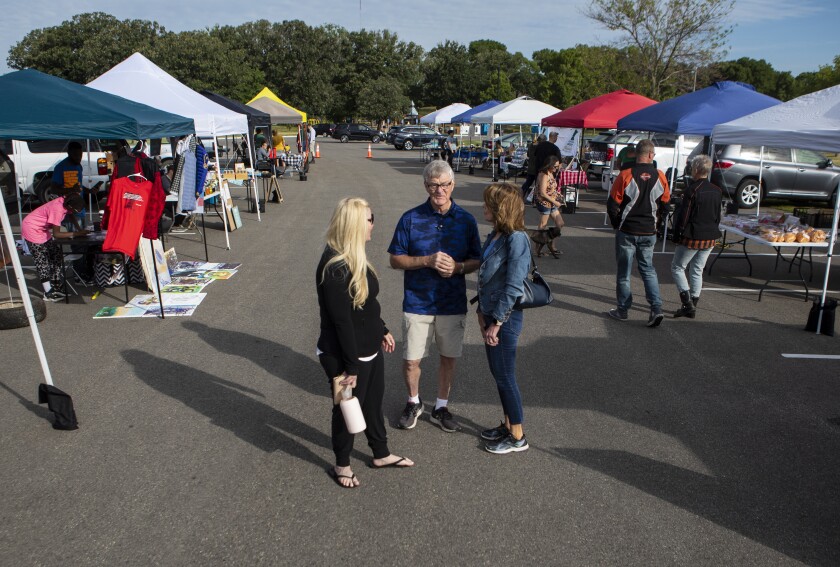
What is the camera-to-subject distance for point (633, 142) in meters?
19.6

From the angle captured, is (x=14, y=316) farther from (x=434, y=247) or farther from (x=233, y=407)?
(x=434, y=247)

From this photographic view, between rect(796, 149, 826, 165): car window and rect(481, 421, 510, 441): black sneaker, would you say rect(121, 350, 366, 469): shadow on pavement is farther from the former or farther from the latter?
rect(796, 149, 826, 165): car window

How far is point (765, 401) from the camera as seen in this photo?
15.9 ft

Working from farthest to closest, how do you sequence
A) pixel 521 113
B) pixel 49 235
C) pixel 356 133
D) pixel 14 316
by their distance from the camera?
pixel 356 133
pixel 521 113
pixel 49 235
pixel 14 316

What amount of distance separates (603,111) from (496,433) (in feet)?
39.7

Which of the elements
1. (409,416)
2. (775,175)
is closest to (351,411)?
(409,416)

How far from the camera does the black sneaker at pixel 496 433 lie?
4113 mm

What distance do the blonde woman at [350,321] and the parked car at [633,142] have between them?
44.4ft

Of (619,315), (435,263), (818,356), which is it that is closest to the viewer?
(435,263)

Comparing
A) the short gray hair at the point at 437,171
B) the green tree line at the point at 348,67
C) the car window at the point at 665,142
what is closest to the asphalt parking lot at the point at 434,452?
the short gray hair at the point at 437,171

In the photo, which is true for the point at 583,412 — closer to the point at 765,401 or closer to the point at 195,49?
the point at 765,401

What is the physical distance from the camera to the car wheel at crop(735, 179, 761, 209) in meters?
15.6

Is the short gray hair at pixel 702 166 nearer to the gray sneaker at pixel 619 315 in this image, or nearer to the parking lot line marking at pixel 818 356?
the gray sneaker at pixel 619 315

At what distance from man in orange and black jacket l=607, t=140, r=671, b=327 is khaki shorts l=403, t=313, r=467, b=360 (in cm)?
330
